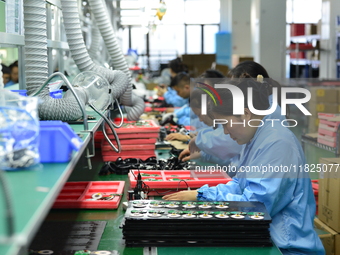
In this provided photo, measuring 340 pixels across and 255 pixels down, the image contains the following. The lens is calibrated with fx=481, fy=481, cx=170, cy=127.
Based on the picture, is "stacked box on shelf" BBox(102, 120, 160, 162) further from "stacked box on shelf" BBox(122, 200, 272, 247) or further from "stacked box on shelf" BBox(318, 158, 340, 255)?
"stacked box on shelf" BBox(122, 200, 272, 247)

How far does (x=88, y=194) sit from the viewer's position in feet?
8.37

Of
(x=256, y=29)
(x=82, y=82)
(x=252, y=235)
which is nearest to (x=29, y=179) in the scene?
(x=252, y=235)

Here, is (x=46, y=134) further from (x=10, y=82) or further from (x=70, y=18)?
(x=10, y=82)

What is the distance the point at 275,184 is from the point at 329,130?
96.6 inches

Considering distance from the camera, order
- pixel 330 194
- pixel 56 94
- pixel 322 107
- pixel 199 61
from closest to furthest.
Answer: pixel 56 94 → pixel 330 194 → pixel 322 107 → pixel 199 61

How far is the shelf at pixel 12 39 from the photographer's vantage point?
2.26m

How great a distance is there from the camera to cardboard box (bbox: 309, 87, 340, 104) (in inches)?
263

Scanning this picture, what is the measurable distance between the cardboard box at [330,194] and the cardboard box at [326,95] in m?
3.62

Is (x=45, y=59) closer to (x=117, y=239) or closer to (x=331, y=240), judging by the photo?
(x=117, y=239)

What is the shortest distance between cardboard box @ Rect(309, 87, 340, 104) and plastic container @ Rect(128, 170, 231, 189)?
13.9ft

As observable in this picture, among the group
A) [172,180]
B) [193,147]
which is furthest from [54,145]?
[193,147]

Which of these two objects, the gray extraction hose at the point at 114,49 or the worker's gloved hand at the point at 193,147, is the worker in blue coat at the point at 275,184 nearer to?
the worker's gloved hand at the point at 193,147

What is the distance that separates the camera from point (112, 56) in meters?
4.23

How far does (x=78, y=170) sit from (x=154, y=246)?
5.19 feet
